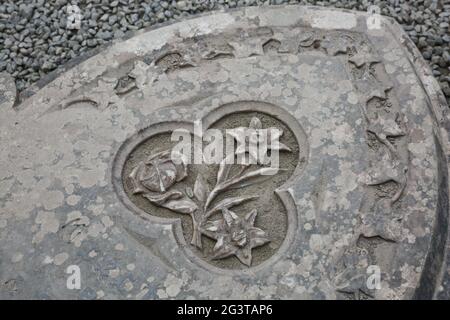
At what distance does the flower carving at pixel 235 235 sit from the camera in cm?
278

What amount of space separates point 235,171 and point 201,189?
18 cm

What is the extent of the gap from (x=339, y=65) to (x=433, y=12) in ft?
2.82

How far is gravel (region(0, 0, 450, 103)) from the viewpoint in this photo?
3.59 meters

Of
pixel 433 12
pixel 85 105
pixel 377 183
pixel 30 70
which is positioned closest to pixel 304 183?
pixel 377 183

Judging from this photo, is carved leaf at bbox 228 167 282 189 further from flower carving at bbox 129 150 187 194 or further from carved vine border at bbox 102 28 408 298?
carved vine border at bbox 102 28 408 298

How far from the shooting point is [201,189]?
294 cm

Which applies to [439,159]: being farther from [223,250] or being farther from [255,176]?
[223,250]

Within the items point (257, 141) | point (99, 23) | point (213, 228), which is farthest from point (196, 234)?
point (99, 23)

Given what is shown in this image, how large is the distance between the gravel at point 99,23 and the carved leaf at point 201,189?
1159 millimetres

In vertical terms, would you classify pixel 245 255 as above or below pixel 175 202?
below

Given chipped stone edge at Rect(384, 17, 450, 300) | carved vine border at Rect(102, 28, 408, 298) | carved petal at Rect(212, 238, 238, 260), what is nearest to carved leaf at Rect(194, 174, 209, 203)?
carved petal at Rect(212, 238, 238, 260)

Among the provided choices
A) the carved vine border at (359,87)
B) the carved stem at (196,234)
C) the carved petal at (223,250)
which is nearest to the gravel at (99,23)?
the carved vine border at (359,87)

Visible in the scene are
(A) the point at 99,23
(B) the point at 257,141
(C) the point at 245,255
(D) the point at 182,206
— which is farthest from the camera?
(A) the point at 99,23
